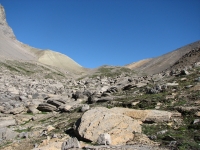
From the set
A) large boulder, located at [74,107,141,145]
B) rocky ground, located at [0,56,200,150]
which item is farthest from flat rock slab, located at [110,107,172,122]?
large boulder, located at [74,107,141,145]

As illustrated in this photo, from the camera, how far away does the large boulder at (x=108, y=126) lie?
10.2 meters

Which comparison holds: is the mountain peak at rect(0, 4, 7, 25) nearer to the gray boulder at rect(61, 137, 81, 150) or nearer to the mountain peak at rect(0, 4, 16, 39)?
the mountain peak at rect(0, 4, 16, 39)

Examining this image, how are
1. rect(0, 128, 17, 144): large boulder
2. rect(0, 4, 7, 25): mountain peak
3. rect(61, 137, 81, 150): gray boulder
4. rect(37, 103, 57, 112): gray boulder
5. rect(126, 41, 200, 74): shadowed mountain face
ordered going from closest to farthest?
rect(61, 137, 81, 150): gray boulder
rect(0, 128, 17, 144): large boulder
rect(37, 103, 57, 112): gray boulder
rect(126, 41, 200, 74): shadowed mountain face
rect(0, 4, 7, 25): mountain peak

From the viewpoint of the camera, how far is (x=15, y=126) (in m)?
16.6

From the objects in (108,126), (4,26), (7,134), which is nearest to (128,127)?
(108,126)

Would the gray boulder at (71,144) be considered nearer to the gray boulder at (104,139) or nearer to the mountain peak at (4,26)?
the gray boulder at (104,139)

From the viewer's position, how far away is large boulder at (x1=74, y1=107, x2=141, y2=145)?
1021cm

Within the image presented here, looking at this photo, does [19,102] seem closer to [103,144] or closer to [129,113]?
[129,113]

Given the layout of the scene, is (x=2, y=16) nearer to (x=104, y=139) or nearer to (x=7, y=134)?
(x=7, y=134)

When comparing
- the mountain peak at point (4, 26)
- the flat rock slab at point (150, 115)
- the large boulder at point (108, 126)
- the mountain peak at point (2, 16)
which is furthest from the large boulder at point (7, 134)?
the mountain peak at point (2, 16)

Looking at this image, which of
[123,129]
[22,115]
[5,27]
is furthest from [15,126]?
[5,27]

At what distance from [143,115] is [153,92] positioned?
575cm

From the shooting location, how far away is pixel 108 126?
427 inches

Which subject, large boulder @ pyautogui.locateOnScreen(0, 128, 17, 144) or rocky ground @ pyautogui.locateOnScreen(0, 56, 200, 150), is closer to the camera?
rocky ground @ pyautogui.locateOnScreen(0, 56, 200, 150)
